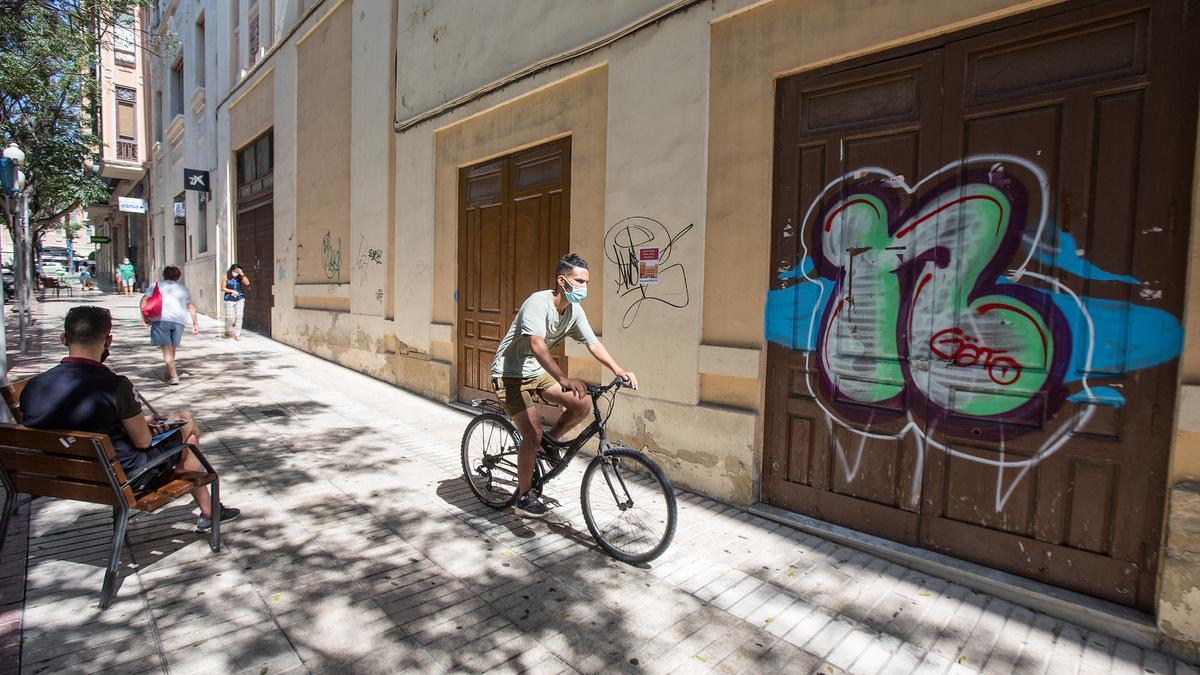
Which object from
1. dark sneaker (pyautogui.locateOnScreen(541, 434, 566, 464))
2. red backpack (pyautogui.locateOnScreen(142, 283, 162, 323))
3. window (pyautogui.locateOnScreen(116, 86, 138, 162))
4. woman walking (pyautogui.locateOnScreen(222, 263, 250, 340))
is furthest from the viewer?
window (pyautogui.locateOnScreen(116, 86, 138, 162))

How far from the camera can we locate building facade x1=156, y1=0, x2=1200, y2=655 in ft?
9.78

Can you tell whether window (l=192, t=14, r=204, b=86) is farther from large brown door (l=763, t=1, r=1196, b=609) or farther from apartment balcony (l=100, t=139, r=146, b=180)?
large brown door (l=763, t=1, r=1196, b=609)

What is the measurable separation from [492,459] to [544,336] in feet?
4.01

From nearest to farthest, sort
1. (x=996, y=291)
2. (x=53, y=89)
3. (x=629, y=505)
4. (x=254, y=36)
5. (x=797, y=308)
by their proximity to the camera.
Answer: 1. (x=996, y=291)
2. (x=629, y=505)
3. (x=797, y=308)
4. (x=254, y=36)
5. (x=53, y=89)

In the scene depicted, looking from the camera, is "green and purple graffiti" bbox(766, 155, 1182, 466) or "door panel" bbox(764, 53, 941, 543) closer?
"green and purple graffiti" bbox(766, 155, 1182, 466)

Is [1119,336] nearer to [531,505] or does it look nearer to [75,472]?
[531,505]

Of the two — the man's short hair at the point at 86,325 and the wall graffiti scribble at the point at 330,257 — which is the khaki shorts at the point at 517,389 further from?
the wall graffiti scribble at the point at 330,257

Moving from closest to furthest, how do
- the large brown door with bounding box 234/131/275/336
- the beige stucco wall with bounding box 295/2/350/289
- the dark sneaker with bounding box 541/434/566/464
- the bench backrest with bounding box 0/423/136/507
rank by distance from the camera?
the bench backrest with bounding box 0/423/136/507 < the dark sneaker with bounding box 541/434/566/464 < the beige stucco wall with bounding box 295/2/350/289 < the large brown door with bounding box 234/131/275/336

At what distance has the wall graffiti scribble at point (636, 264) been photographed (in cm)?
492

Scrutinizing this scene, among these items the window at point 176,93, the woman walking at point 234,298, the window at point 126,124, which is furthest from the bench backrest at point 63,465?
the window at point 126,124

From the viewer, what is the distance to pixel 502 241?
7.16 m

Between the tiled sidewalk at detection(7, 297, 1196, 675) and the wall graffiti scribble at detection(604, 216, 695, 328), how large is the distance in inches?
64.4

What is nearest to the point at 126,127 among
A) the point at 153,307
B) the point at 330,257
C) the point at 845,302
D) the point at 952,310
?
the point at 330,257

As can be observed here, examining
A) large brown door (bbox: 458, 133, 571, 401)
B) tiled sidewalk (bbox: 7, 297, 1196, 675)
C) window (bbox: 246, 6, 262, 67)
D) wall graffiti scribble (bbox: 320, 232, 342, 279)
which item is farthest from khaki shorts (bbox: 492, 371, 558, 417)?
window (bbox: 246, 6, 262, 67)
